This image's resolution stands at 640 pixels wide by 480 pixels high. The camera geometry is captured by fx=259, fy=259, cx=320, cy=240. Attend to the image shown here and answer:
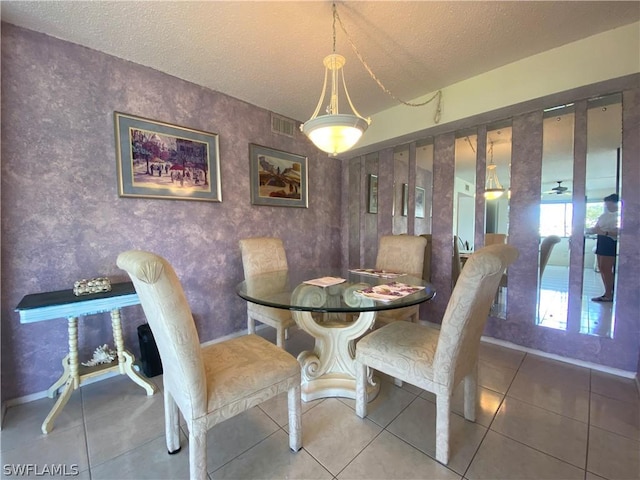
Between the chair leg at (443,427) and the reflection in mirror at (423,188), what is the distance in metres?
2.11

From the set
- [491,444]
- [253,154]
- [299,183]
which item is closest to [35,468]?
[491,444]

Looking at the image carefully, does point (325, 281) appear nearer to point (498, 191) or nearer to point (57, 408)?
point (57, 408)

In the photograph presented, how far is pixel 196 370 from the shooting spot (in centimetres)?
101

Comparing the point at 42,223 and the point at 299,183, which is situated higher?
the point at 299,183

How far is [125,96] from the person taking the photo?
6.77ft

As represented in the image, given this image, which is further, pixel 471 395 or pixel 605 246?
pixel 605 246

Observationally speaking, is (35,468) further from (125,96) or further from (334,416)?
(125,96)

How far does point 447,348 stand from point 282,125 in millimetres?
2884

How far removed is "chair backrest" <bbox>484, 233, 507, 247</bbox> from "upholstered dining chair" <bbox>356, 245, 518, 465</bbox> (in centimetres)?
141

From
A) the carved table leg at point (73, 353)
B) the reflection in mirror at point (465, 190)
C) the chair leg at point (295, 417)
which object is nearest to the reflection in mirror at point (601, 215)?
the reflection in mirror at point (465, 190)

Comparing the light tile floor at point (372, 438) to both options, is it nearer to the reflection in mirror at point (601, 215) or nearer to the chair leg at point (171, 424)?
the chair leg at point (171, 424)

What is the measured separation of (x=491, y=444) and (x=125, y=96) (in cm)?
338

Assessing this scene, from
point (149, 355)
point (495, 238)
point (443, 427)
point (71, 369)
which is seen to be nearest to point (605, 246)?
point (495, 238)

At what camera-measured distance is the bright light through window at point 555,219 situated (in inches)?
86.5
